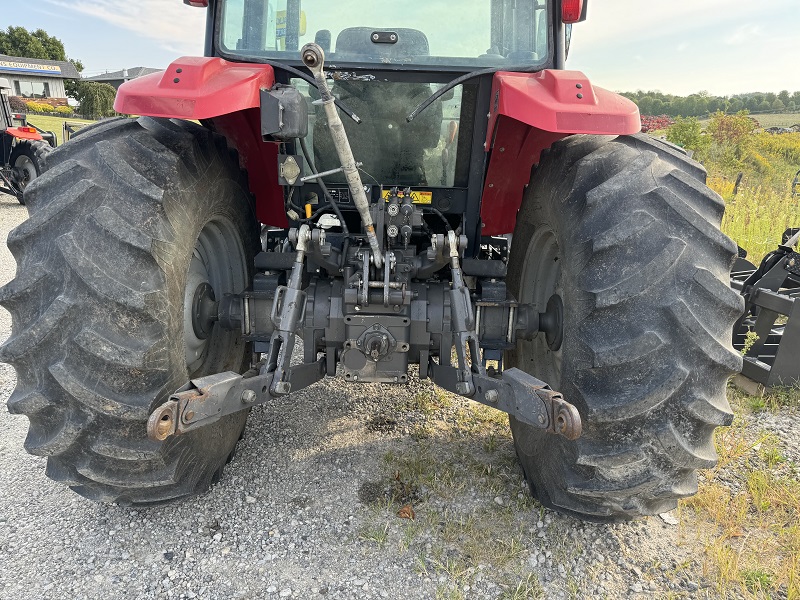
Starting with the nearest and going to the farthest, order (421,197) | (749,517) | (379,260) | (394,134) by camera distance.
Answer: (379,260)
(749,517)
(394,134)
(421,197)

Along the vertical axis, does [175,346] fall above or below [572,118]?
below

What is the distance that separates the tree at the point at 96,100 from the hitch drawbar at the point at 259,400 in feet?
169

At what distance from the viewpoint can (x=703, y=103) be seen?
1719 inches

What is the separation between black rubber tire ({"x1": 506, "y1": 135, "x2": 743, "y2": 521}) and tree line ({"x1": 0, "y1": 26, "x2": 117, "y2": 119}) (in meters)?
53.3

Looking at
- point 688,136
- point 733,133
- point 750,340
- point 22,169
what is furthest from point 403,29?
point 733,133

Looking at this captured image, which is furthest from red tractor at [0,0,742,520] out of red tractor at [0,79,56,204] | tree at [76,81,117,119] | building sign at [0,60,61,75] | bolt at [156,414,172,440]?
tree at [76,81,117,119]

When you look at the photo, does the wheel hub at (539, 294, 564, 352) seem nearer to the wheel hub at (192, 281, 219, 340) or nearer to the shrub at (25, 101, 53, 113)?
the wheel hub at (192, 281, 219, 340)

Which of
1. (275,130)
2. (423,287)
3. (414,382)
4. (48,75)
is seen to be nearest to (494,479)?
(423,287)

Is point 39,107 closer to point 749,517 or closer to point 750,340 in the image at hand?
point 750,340

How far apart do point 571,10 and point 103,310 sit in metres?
2.34

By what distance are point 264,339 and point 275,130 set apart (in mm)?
1091

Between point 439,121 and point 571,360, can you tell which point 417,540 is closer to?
point 571,360

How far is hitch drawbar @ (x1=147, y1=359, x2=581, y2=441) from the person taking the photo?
1.71 metres

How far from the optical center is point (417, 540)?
7.99ft
